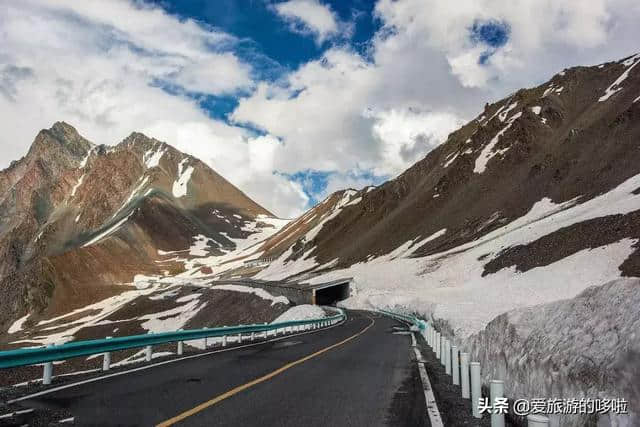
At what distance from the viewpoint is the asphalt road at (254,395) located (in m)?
7.90

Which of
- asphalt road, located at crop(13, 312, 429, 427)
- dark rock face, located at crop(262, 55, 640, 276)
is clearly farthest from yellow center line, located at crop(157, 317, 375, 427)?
dark rock face, located at crop(262, 55, 640, 276)

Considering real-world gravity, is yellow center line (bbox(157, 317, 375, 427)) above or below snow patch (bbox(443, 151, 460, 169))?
below

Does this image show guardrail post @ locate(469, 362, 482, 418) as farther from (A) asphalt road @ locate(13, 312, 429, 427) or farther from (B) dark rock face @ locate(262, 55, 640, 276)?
(B) dark rock face @ locate(262, 55, 640, 276)

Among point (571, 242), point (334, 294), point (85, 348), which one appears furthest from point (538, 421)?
point (334, 294)

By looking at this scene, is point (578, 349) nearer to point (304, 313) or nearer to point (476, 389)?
point (476, 389)

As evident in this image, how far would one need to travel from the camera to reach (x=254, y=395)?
965cm

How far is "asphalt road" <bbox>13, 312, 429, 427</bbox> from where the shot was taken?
790cm

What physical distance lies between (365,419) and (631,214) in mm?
52122

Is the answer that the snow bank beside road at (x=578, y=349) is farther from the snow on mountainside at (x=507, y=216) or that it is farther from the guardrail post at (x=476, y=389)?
the snow on mountainside at (x=507, y=216)

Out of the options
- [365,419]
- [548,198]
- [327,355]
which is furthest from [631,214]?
[365,419]

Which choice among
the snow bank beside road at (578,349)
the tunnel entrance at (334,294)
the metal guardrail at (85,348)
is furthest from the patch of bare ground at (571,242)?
the snow bank beside road at (578,349)

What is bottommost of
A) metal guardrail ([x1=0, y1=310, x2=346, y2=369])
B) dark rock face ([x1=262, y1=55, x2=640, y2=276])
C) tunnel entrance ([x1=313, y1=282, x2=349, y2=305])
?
metal guardrail ([x1=0, y1=310, x2=346, y2=369])

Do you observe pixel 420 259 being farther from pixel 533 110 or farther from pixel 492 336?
pixel 492 336

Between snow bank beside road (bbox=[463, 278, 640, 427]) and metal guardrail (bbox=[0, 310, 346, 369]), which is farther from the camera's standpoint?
metal guardrail (bbox=[0, 310, 346, 369])
